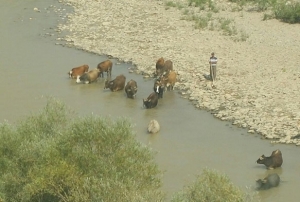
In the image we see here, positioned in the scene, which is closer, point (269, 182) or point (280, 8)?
point (269, 182)

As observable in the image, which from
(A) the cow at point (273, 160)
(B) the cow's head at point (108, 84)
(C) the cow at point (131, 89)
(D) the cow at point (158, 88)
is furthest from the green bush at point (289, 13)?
(A) the cow at point (273, 160)

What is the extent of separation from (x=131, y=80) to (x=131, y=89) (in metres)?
0.53

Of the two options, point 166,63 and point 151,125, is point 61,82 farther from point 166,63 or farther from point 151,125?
point 151,125

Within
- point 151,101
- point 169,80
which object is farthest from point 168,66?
point 151,101

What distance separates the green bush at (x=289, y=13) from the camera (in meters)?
33.7

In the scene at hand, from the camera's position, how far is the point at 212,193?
11.9 meters

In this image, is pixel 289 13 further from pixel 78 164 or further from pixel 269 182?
pixel 78 164

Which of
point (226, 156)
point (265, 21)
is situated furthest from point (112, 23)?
point (226, 156)

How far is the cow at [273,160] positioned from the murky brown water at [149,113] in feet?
0.66

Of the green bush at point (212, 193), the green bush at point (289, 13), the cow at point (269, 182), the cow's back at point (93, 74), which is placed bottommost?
the cow at point (269, 182)

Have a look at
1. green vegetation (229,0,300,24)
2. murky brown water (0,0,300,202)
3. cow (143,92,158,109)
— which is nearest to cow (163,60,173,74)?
murky brown water (0,0,300,202)

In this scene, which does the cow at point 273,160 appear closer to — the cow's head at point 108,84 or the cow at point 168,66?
the cow at point 168,66

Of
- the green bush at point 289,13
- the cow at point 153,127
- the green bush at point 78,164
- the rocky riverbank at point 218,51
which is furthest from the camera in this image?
the green bush at point 289,13

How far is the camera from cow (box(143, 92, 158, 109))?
22953 millimetres
